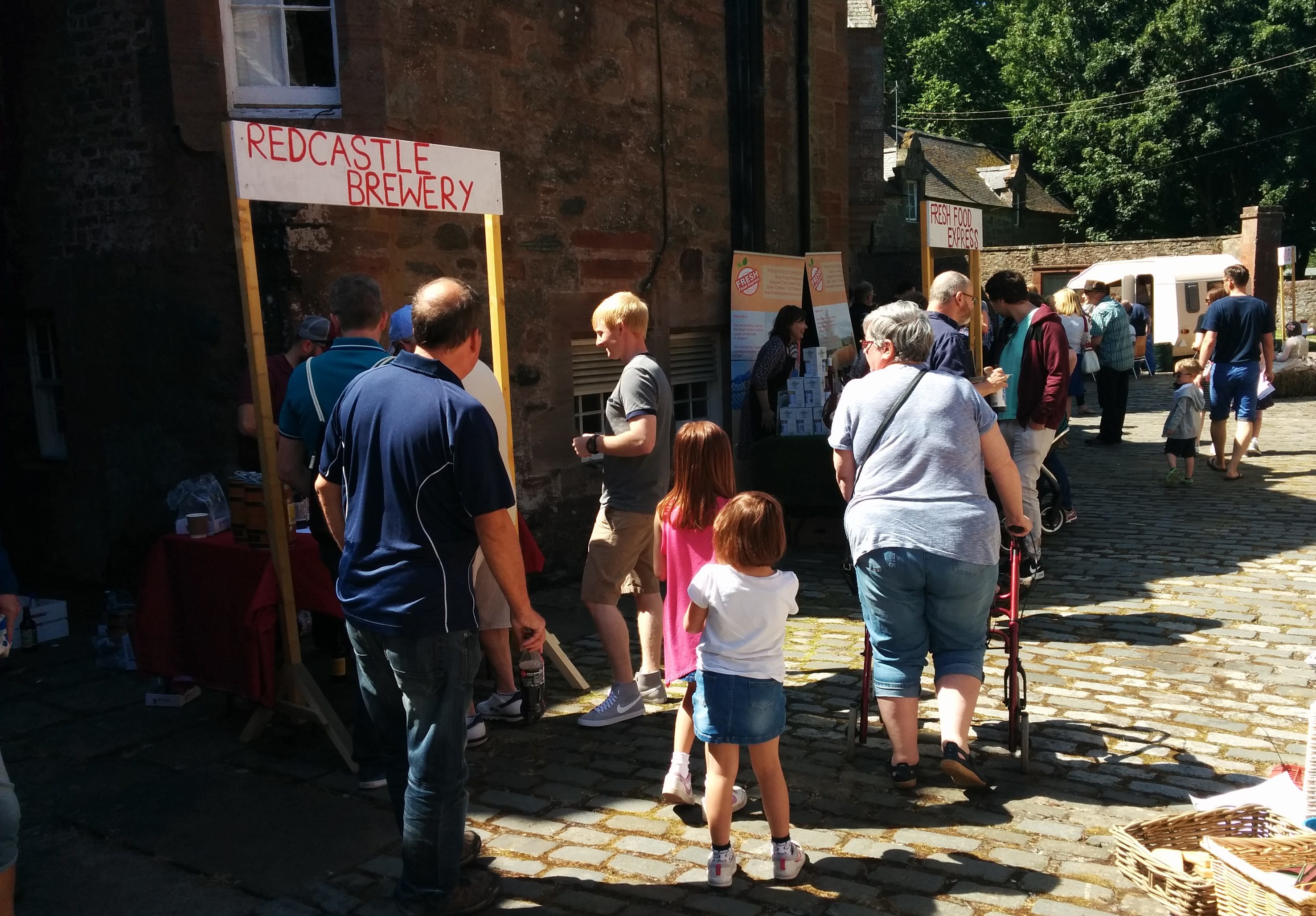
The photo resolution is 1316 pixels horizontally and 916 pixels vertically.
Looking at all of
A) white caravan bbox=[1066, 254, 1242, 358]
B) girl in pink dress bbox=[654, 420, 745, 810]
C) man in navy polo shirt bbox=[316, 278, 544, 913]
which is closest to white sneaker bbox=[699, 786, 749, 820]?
girl in pink dress bbox=[654, 420, 745, 810]

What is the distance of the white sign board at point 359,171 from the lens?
187 inches

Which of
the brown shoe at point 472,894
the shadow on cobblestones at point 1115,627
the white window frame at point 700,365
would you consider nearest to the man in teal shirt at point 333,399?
the brown shoe at point 472,894

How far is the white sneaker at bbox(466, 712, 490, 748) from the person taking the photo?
17.0ft

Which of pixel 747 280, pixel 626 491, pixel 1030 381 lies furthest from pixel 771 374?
pixel 626 491

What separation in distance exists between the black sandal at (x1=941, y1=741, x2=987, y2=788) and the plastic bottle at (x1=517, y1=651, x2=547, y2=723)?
1.92 meters

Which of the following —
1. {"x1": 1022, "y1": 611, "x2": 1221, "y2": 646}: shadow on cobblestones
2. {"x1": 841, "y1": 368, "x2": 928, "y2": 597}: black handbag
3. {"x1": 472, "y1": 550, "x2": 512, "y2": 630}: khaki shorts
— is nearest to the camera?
{"x1": 841, "y1": 368, "x2": 928, "y2": 597}: black handbag

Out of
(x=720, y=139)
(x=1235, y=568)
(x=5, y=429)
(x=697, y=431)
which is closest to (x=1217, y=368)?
(x=1235, y=568)

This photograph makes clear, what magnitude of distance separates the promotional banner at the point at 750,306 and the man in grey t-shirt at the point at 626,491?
4.94m

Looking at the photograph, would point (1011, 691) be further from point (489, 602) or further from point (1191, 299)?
point (1191, 299)

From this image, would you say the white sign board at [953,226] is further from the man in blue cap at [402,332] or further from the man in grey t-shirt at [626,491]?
the man in blue cap at [402,332]

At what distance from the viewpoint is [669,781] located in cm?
430

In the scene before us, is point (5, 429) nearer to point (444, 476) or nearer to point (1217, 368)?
point (444, 476)

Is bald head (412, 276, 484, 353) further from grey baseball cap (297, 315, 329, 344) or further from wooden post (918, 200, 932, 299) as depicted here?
wooden post (918, 200, 932, 299)

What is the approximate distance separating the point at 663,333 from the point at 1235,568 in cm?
472
